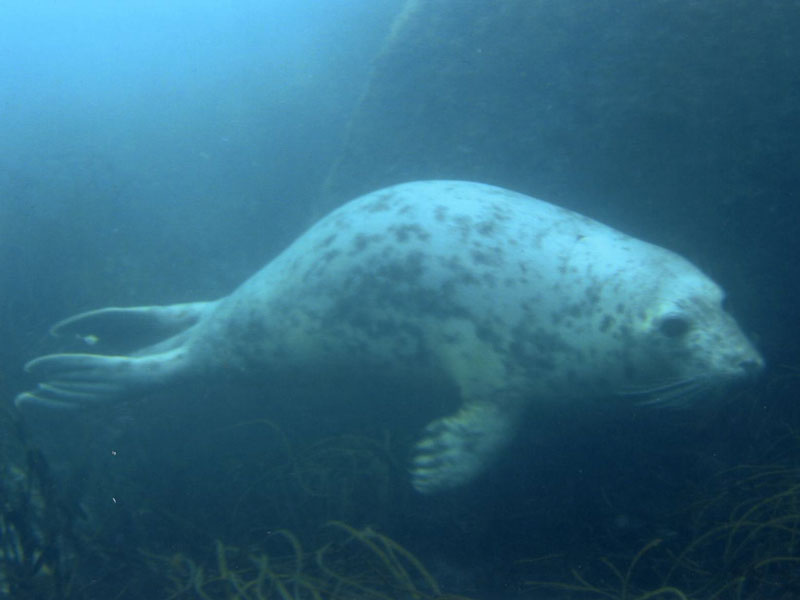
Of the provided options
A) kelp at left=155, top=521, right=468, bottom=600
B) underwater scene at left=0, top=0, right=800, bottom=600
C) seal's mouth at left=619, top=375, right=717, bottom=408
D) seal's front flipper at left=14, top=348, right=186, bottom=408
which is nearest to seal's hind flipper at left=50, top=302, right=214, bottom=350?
underwater scene at left=0, top=0, right=800, bottom=600

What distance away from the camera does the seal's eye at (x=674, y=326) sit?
8.84ft

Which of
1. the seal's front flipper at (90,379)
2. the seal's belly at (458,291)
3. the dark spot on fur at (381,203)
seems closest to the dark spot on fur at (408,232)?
the seal's belly at (458,291)

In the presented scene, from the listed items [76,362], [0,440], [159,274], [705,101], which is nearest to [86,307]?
[159,274]

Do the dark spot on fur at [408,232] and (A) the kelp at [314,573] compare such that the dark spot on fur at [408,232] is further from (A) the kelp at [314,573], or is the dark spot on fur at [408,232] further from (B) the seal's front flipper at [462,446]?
(A) the kelp at [314,573]

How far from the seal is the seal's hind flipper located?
373 mm

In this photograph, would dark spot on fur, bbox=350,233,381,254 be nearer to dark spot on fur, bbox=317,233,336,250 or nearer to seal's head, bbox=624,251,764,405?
dark spot on fur, bbox=317,233,336,250

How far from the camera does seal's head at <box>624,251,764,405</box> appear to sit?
2.62 m

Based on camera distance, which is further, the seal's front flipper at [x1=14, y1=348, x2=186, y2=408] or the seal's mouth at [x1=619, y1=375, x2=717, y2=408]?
the seal's front flipper at [x1=14, y1=348, x2=186, y2=408]

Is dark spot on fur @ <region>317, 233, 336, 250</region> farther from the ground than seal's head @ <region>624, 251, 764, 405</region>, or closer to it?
farther from the ground

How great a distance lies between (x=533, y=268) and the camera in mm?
3064

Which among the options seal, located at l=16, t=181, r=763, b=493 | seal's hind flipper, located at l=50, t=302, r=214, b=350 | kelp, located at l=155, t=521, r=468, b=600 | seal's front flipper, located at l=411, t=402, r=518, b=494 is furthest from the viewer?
seal's hind flipper, located at l=50, t=302, r=214, b=350

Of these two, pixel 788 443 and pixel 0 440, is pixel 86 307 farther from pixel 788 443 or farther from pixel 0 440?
pixel 788 443

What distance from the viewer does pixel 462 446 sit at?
9.85 feet

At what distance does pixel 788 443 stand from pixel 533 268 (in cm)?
159
